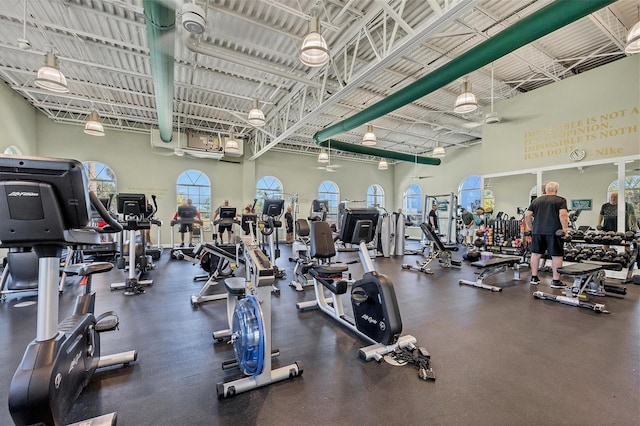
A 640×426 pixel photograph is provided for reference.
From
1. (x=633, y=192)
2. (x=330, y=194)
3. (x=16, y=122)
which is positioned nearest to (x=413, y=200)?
(x=330, y=194)

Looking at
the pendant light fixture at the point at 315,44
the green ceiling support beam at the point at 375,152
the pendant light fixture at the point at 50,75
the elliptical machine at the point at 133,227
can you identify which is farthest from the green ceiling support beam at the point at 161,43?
the green ceiling support beam at the point at 375,152

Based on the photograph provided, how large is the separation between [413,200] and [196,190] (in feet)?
36.2

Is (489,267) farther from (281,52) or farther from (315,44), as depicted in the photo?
(281,52)

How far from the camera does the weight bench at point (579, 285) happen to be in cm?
362

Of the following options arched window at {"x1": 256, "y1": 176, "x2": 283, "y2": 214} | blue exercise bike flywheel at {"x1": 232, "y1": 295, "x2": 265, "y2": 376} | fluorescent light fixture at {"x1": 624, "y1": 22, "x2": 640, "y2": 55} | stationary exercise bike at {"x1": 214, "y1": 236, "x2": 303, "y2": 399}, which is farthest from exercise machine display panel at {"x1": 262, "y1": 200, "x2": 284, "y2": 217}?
arched window at {"x1": 256, "y1": 176, "x2": 283, "y2": 214}

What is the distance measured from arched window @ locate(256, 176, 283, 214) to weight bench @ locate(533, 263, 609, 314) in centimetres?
1011

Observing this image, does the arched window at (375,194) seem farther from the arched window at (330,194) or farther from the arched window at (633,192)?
the arched window at (633,192)

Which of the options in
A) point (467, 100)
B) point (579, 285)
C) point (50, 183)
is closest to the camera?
point (50, 183)

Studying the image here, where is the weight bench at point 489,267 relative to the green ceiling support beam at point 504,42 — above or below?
below

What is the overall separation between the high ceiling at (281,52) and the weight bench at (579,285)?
12.2 ft

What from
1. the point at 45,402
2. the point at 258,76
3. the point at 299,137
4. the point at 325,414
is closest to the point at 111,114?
the point at 258,76

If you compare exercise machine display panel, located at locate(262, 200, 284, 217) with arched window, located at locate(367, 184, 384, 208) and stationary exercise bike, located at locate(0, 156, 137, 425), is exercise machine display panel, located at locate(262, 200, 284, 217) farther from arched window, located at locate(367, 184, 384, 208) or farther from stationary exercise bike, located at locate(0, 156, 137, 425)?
arched window, located at locate(367, 184, 384, 208)

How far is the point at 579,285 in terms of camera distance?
399 cm

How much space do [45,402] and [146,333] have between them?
170cm
